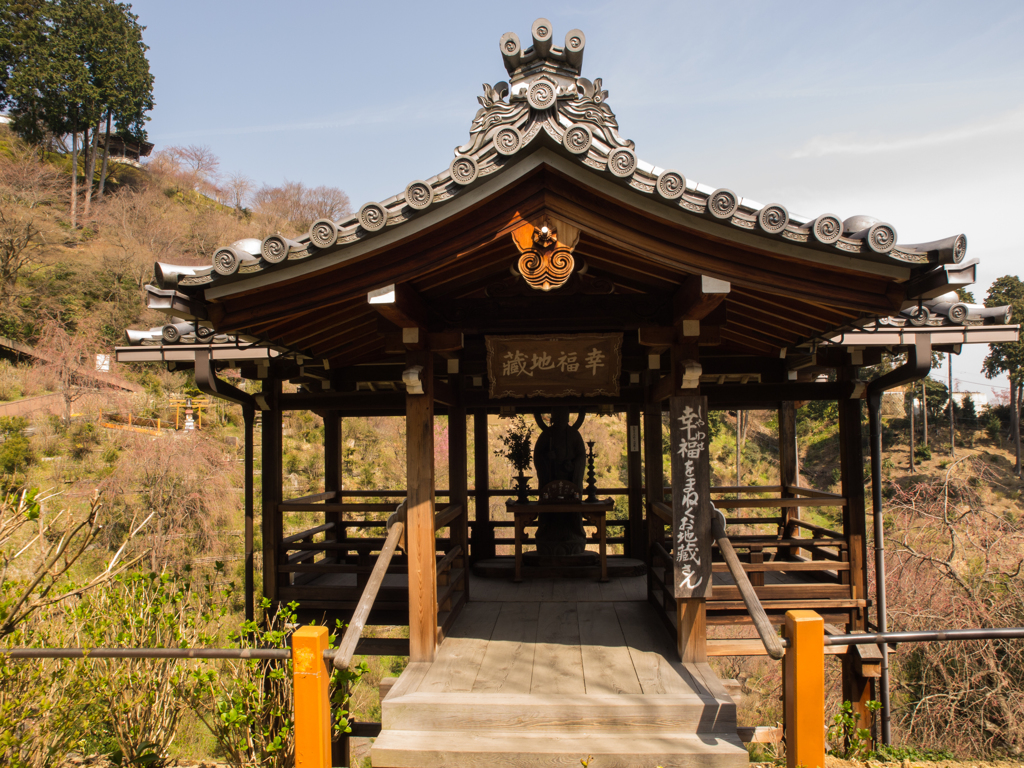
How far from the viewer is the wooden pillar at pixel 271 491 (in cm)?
709

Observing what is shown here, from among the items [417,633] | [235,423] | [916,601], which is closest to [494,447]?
[235,423]

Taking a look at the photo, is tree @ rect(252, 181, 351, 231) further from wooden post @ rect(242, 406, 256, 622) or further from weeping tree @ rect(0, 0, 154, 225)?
wooden post @ rect(242, 406, 256, 622)

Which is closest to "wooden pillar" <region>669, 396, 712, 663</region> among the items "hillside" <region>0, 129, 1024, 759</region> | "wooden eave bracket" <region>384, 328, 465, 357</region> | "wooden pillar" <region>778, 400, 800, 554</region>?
"wooden eave bracket" <region>384, 328, 465, 357</region>

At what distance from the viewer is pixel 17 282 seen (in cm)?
2709

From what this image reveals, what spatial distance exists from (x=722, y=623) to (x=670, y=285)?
3.88 m

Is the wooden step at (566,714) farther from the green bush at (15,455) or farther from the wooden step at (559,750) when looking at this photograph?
the green bush at (15,455)

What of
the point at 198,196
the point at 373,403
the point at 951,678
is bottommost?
the point at 951,678

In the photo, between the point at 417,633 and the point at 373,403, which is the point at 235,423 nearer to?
the point at 373,403

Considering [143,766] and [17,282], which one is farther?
[17,282]

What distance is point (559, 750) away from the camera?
392 centimetres

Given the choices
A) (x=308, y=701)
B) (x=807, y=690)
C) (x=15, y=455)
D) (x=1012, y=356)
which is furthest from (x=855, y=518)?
(x=1012, y=356)

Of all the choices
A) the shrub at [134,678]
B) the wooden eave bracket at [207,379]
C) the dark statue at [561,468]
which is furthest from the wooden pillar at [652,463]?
the wooden eave bracket at [207,379]

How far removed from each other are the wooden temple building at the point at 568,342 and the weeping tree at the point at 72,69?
39.7m

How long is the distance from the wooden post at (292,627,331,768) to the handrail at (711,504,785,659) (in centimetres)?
263
